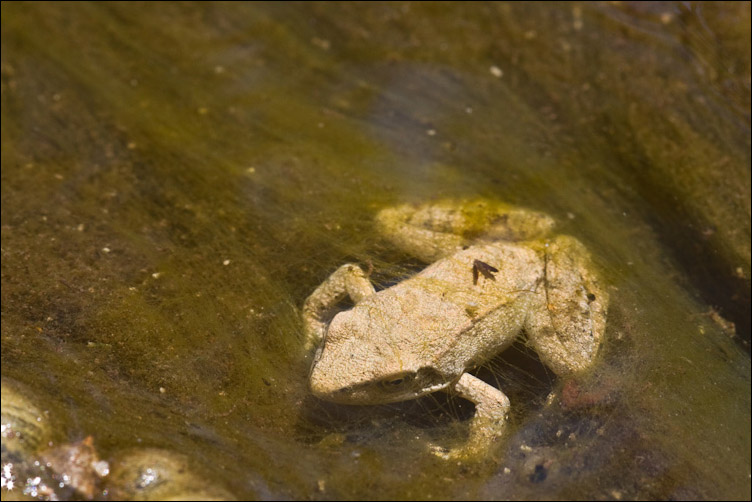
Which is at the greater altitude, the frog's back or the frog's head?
the frog's back

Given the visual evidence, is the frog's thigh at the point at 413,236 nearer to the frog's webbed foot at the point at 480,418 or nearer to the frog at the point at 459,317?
the frog at the point at 459,317

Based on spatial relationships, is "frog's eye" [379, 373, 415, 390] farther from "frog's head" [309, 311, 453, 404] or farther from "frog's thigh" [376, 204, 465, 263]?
"frog's thigh" [376, 204, 465, 263]

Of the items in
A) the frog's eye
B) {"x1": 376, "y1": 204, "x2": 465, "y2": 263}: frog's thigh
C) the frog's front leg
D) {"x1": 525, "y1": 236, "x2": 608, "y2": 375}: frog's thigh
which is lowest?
the frog's front leg

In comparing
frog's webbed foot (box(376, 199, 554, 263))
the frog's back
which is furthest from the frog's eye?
frog's webbed foot (box(376, 199, 554, 263))

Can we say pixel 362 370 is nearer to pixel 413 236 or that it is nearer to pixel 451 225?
pixel 413 236

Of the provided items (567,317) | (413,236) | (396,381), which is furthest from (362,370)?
(567,317)

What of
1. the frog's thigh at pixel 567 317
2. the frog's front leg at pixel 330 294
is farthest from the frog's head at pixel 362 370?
the frog's thigh at pixel 567 317

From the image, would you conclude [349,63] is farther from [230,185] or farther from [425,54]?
[230,185]

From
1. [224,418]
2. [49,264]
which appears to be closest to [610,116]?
[224,418]
